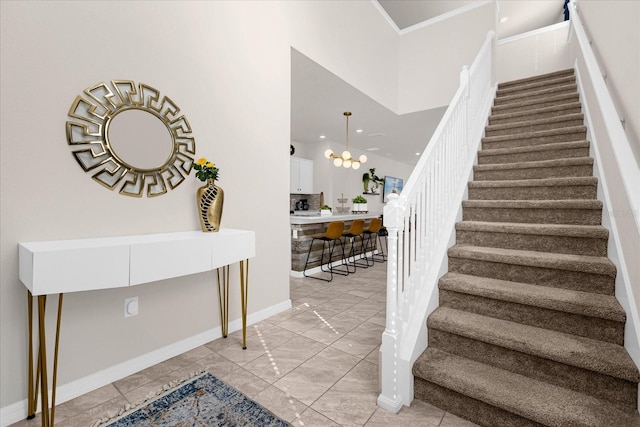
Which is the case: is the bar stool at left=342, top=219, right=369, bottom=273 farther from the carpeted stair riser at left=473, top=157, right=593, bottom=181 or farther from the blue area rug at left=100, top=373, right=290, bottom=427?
the blue area rug at left=100, top=373, right=290, bottom=427

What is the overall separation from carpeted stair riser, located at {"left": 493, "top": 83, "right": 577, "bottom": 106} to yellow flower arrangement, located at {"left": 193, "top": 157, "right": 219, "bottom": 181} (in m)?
4.07

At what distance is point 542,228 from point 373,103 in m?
3.46

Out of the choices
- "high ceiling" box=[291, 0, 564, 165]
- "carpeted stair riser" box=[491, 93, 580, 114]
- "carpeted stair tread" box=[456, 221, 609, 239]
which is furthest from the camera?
"high ceiling" box=[291, 0, 564, 165]

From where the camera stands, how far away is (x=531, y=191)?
2547 mm

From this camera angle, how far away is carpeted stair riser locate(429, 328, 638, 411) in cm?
137

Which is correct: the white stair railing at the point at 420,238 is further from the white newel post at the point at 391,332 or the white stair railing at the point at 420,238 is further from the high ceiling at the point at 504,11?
the high ceiling at the point at 504,11

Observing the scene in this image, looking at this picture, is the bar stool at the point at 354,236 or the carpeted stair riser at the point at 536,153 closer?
the carpeted stair riser at the point at 536,153

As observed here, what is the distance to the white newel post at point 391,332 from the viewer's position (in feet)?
5.32

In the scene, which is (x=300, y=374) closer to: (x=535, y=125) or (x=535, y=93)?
(x=535, y=125)

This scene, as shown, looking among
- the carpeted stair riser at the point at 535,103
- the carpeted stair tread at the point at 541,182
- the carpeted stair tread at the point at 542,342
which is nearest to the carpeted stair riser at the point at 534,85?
the carpeted stair riser at the point at 535,103

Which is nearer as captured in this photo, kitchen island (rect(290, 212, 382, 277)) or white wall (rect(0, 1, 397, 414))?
white wall (rect(0, 1, 397, 414))

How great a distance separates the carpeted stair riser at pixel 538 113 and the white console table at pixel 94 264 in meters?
3.69

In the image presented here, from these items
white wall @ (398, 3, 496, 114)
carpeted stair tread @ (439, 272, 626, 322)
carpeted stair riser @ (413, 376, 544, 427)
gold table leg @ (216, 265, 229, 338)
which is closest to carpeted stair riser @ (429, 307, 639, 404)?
carpeted stair tread @ (439, 272, 626, 322)

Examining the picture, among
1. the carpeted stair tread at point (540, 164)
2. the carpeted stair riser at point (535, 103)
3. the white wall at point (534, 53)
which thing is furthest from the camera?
the white wall at point (534, 53)
